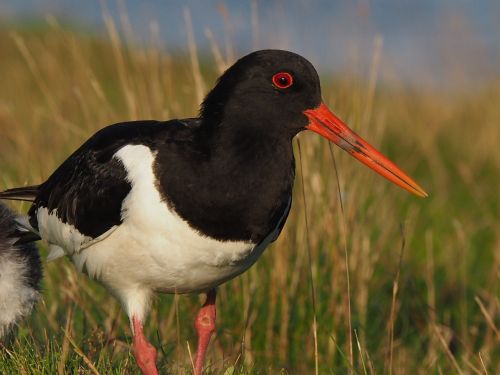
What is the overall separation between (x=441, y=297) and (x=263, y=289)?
216 centimetres

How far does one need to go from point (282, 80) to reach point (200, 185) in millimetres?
682

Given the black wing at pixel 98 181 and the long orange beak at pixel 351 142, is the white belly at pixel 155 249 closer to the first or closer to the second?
the black wing at pixel 98 181

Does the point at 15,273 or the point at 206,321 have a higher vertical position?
the point at 15,273

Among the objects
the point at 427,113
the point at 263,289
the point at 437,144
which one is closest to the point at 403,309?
the point at 263,289

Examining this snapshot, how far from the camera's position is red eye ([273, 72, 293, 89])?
14.9 ft

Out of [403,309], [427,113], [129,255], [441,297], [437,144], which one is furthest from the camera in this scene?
[427,113]

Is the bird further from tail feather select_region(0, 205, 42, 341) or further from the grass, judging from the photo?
tail feather select_region(0, 205, 42, 341)

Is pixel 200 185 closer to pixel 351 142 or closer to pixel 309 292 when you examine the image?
pixel 351 142

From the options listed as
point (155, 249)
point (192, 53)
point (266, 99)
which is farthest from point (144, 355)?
point (192, 53)

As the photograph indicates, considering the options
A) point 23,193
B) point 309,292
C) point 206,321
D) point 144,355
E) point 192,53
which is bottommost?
point 309,292

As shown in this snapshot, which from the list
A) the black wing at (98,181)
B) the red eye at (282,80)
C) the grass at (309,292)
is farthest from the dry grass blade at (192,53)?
the red eye at (282,80)

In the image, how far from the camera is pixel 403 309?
714 centimetres

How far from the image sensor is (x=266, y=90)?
455 centimetres

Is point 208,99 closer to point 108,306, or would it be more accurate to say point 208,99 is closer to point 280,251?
point 280,251
